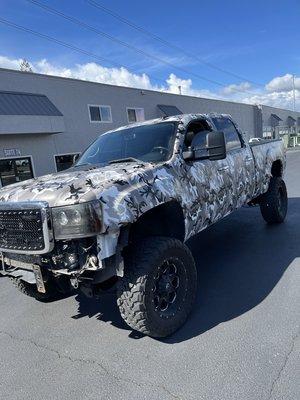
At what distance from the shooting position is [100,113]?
23422 mm

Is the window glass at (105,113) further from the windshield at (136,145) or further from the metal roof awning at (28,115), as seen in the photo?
the windshield at (136,145)

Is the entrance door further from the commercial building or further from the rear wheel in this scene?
the rear wheel

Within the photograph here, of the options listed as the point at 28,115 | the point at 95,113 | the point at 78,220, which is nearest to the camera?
the point at 78,220

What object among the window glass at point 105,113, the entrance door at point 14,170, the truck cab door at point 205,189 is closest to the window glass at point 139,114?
the window glass at point 105,113

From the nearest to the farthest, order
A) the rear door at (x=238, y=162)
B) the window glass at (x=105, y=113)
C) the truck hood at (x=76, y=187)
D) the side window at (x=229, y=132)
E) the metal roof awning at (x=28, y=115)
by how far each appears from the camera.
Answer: the truck hood at (x=76, y=187) < the rear door at (x=238, y=162) < the side window at (x=229, y=132) < the metal roof awning at (x=28, y=115) < the window glass at (x=105, y=113)

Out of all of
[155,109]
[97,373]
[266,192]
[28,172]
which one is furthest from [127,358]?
[155,109]

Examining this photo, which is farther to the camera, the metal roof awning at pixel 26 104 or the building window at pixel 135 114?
the building window at pixel 135 114

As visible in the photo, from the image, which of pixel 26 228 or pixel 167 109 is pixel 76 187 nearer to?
pixel 26 228

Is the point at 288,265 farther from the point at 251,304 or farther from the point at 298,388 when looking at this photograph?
the point at 298,388

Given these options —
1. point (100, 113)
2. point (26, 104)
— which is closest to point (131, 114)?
point (100, 113)

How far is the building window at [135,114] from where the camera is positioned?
25.9 meters

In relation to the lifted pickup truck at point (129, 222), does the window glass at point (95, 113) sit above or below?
above

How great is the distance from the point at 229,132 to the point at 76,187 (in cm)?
328

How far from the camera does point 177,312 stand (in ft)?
11.5
